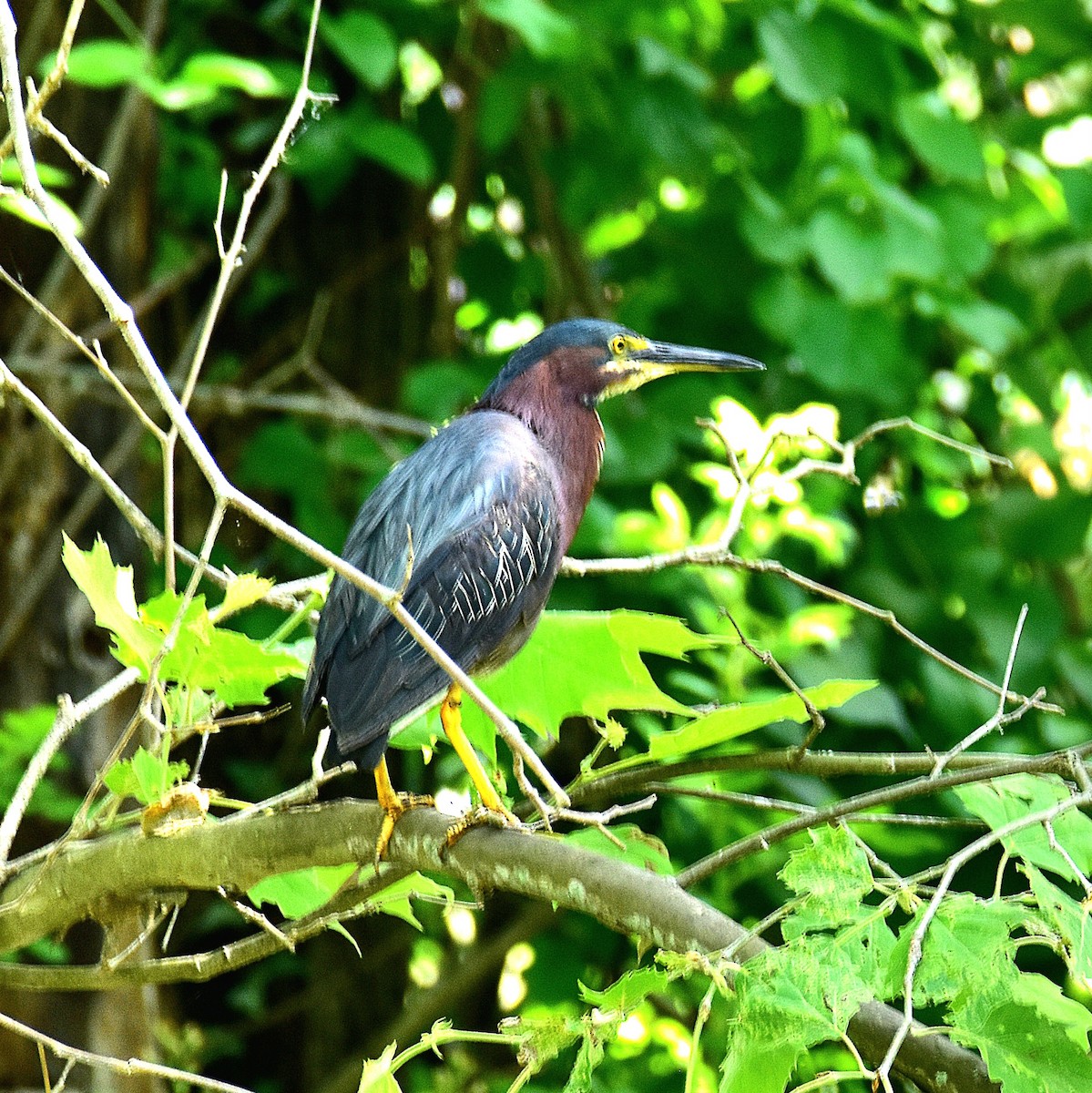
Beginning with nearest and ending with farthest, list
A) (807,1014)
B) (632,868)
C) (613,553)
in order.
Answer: (807,1014) < (632,868) < (613,553)

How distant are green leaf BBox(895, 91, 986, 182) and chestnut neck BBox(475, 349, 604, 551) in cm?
105

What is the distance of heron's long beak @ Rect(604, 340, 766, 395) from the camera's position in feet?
8.93

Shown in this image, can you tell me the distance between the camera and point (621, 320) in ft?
11.9

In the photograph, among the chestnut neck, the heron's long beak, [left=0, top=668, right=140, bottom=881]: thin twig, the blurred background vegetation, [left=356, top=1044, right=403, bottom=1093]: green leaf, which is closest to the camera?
[left=356, top=1044, right=403, bottom=1093]: green leaf

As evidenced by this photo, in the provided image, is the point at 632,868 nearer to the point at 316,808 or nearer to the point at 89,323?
the point at 316,808

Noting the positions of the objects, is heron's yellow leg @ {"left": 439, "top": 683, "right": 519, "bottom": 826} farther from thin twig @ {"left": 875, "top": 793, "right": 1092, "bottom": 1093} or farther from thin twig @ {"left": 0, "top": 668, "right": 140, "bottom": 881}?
thin twig @ {"left": 875, "top": 793, "right": 1092, "bottom": 1093}

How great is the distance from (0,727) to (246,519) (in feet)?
3.26

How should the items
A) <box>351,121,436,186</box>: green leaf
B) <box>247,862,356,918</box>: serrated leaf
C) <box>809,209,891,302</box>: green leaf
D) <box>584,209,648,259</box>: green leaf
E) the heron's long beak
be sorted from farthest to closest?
1. <box>584,209,648,259</box>: green leaf
2. <box>351,121,436,186</box>: green leaf
3. <box>809,209,891,302</box>: green leaf
4. the heron's long beak
5. <box>247,862,356,918</box>: serrated leaf

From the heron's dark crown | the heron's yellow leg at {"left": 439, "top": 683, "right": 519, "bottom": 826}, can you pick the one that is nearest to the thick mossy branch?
the heron's yellow leg at {"left": 439, "top": 683, "right": 519, "bottom": 826}

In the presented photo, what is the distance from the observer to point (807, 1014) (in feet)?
3.38

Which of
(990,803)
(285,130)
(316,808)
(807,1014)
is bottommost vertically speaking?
(316,808)

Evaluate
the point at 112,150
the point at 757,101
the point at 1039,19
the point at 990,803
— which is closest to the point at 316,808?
the point at 990,803

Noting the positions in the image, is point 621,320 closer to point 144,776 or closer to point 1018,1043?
point 144,776

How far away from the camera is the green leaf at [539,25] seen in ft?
9.10
